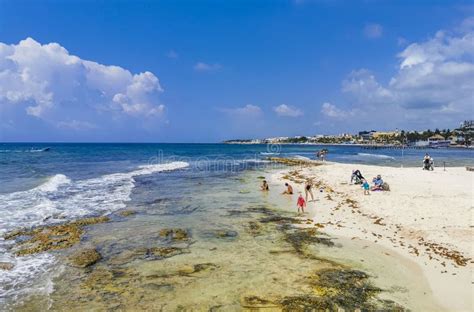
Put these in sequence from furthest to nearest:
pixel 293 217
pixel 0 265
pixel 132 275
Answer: pixel 293 217 → pixel 0 265 → pixel 132 275

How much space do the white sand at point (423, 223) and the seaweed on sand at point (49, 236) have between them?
11.9 m

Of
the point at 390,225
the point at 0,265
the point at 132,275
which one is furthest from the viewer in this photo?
the point at 390,225

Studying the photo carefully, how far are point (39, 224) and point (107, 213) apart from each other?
12.3 ft

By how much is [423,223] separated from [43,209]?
2147cm

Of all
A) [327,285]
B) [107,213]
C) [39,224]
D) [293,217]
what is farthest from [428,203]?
[39,224]

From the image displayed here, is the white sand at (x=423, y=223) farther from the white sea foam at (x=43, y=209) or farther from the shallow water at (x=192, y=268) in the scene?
the white sea foam at (x=43, y=209)

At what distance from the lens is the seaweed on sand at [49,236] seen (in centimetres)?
1377

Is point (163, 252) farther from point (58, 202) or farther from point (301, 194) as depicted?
point (301, 194)

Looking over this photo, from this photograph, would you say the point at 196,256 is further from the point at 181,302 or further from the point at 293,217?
the point at 293,217

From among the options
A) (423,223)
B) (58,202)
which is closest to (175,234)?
(423,223)

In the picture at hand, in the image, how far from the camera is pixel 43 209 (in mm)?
20703

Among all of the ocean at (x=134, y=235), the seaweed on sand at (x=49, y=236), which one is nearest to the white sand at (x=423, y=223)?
the ocean at (x=134, y=235)

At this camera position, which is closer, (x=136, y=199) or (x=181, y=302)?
(x=181, y=302)

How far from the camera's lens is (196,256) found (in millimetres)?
12711
